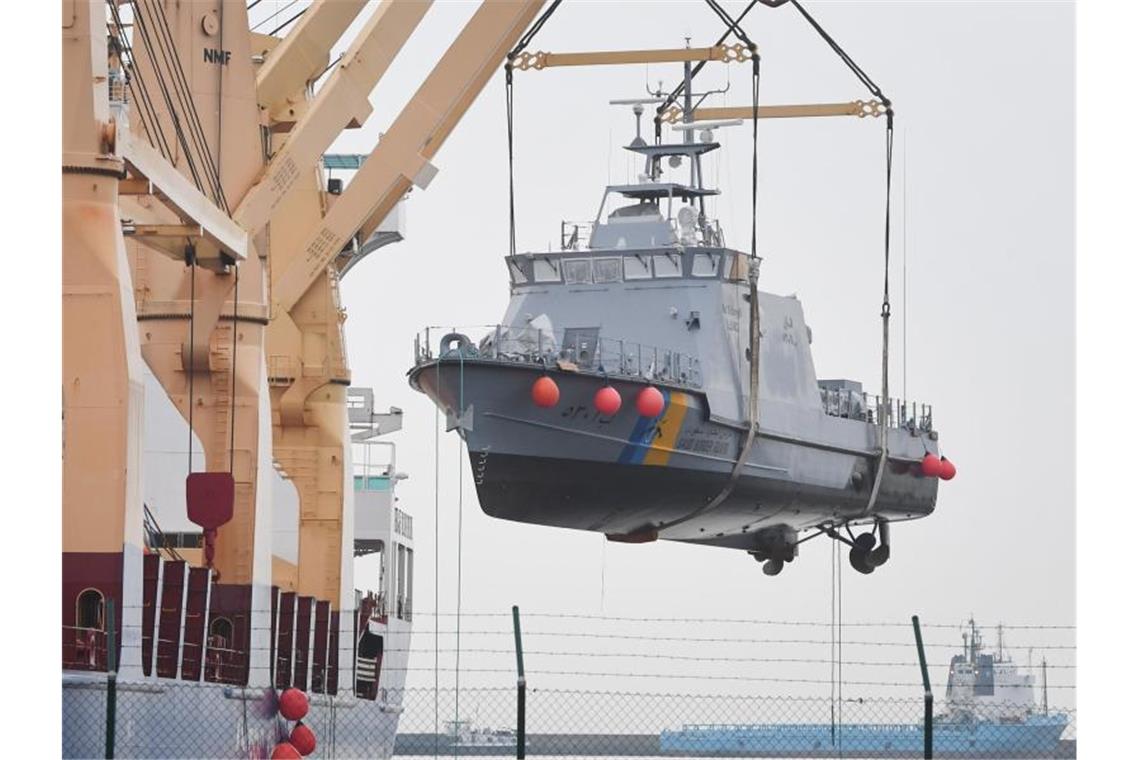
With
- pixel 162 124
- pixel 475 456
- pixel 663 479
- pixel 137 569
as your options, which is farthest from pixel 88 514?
pixel 663 479

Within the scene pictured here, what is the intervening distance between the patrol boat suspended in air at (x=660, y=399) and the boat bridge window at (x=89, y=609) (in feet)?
52.1

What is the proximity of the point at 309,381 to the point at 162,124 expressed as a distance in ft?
23.0

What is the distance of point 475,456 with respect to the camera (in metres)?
38.8

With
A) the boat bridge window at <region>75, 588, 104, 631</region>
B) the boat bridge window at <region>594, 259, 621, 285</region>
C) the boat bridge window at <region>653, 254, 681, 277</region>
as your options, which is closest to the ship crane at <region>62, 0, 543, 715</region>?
the boat bridge window at <region>75, 588, 104, 631</region>

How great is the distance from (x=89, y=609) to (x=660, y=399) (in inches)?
727

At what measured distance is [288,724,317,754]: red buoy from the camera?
2647 cm

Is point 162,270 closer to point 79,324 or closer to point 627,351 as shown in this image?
point 79,324

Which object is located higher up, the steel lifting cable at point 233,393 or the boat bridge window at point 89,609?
the steel lifting cable at point 233,393

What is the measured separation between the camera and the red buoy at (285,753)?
24567mm

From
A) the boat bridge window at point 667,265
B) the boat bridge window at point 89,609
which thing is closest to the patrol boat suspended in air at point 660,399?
the boat bridge window at point 667,265

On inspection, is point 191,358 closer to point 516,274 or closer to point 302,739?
point 302,739

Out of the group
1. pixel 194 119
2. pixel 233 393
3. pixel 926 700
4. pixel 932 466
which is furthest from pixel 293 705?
pixel 932 466

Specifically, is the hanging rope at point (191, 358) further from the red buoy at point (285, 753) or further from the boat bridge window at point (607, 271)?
the boat bridge window at point (607, 271)

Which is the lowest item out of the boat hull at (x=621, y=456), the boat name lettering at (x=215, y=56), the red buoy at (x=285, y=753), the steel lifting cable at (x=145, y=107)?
the red buoy at (x=285, y=753)
